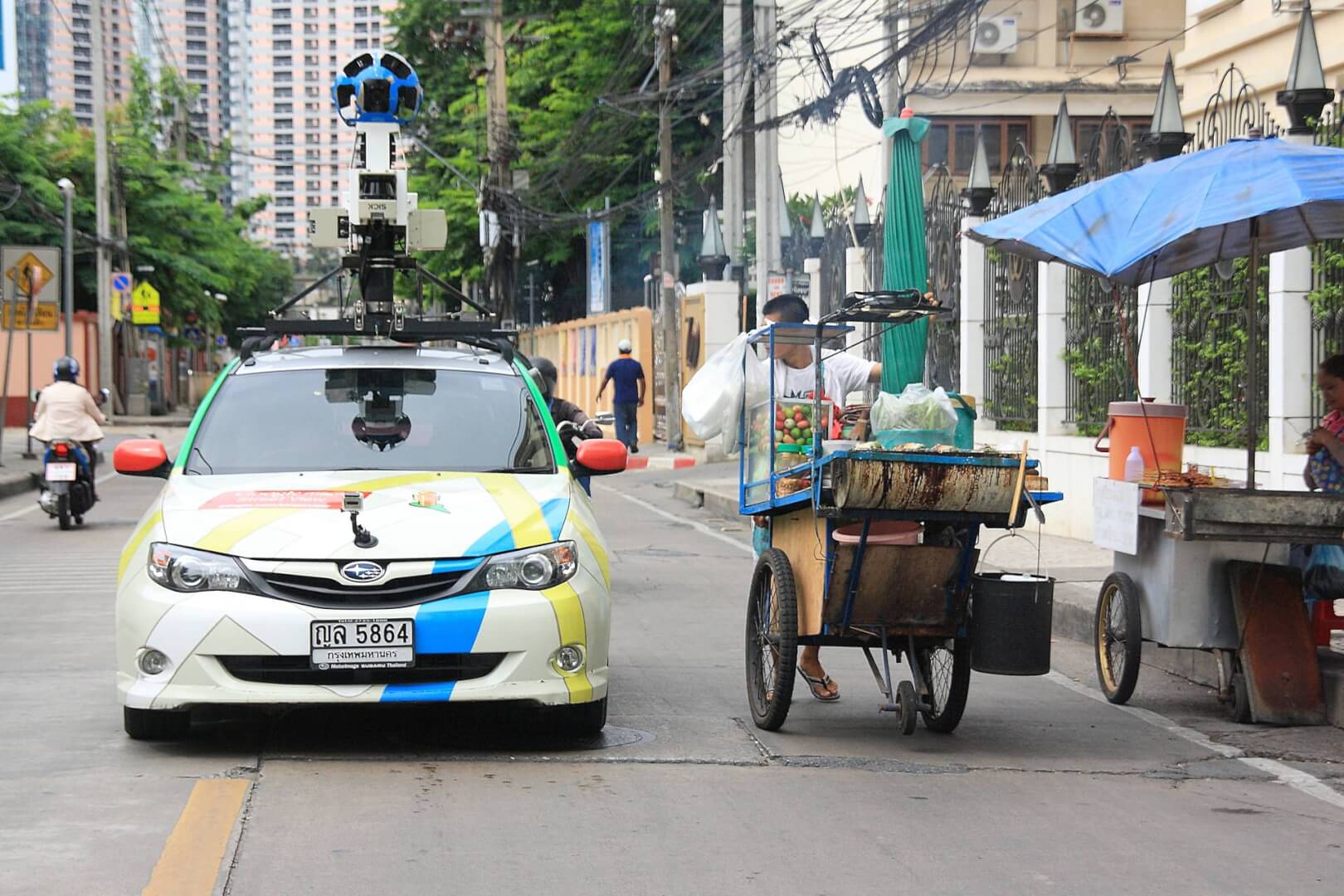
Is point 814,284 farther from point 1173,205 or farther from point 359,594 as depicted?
point 359,594

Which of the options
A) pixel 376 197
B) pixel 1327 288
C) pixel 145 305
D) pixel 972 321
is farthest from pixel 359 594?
pixel 145 305

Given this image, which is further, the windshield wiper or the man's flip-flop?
the man's flip-flop

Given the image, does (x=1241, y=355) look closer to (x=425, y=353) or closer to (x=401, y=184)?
(x=401, y=184)

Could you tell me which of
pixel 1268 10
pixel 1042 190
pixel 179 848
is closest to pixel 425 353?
pixel 179 848

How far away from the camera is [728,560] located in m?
15.0

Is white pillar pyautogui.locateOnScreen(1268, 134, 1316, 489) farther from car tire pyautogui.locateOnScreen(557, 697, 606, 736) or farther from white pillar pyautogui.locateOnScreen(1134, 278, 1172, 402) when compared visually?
car tire pyautogui.locateOnScreen(557, 697, 606, 736)

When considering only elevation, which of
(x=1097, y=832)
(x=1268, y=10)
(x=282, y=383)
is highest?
(x=1268, y=10)

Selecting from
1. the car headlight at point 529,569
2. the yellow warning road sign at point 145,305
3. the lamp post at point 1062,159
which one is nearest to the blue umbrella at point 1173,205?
the car headlight at point 529,569

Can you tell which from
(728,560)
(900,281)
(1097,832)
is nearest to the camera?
(1097,832)

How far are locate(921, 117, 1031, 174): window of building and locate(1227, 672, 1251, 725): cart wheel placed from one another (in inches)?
1210

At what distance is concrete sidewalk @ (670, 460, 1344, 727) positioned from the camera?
Result: 8227mm

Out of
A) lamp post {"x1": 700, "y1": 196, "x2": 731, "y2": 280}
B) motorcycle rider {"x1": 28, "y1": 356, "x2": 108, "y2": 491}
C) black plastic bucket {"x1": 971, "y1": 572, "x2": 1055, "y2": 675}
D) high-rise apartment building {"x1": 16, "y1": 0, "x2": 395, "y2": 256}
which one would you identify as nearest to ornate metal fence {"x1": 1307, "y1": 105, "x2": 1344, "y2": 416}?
black plastic bucket {"x1": 971, "y1": 572, "x2": 1055, "y2": 675}

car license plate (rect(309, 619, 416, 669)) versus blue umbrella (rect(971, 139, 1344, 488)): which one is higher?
blue umbrella (rect(971, 139, 1344, 488))

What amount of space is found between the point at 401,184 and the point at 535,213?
2992 centimetres
